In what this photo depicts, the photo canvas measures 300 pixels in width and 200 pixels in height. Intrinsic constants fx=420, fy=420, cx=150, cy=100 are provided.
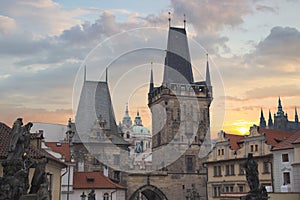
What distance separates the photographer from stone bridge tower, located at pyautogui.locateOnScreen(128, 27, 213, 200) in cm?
5259

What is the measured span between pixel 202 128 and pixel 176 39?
48.1 feet

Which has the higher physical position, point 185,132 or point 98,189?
point 185,132

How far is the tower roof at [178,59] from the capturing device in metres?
63.3

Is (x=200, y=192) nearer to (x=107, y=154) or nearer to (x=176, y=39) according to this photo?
(x=107, y=154)

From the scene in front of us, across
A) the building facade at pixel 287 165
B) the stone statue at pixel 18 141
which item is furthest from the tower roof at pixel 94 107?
the stone statue at pixel 18 141

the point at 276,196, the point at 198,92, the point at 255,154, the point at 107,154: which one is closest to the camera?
the point at 276,196

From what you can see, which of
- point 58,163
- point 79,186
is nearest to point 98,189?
point 79,186

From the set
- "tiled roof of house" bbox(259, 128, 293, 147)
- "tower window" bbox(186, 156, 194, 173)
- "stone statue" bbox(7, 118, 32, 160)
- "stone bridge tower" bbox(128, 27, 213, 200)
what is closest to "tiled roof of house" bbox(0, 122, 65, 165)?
"stone statue" bbox(7, 118, 32, 160)

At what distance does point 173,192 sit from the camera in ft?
172

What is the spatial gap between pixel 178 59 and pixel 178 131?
475 inches

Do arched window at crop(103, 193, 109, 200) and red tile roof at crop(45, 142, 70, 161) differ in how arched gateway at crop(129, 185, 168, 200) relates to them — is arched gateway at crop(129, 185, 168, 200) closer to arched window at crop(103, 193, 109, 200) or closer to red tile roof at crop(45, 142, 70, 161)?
arched window at crop(103, 193, 109, 200)

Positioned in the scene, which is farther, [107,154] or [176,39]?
[176,39]

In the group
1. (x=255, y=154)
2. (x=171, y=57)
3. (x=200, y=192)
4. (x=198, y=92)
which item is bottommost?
(x=200, y=192)

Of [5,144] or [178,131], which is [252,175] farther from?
[178,131]
